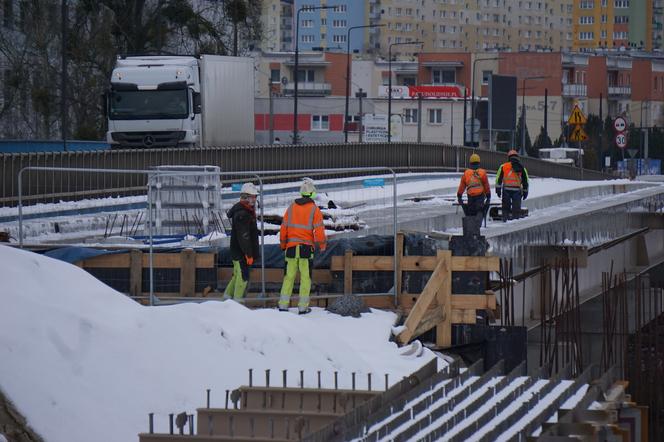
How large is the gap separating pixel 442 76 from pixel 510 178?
357 ft

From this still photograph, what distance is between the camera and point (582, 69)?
132875 millimetres

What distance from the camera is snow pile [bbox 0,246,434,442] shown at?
14.5 m

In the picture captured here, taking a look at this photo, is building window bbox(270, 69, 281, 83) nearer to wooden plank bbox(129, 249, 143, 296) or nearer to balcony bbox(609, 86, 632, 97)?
balcony bbox(609, 86, 632, 97)

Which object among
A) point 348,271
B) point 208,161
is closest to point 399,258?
point 348,271

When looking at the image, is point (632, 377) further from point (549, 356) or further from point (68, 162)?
point (68, 162)

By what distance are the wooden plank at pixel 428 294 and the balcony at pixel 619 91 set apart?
399ft

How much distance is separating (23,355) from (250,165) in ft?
86.3

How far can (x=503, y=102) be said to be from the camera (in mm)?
84125

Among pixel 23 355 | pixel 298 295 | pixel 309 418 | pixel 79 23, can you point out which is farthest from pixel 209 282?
pixel 79 23

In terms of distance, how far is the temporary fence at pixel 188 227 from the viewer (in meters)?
20.0

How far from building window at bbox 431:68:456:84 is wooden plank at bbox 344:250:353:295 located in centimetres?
11799

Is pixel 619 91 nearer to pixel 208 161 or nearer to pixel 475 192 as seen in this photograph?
pixel 208 161

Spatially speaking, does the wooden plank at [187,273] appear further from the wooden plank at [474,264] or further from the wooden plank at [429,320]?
the wooden plank at [474,264]

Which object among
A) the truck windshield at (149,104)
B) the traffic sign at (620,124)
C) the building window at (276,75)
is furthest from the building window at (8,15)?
the building window at (276,75)
